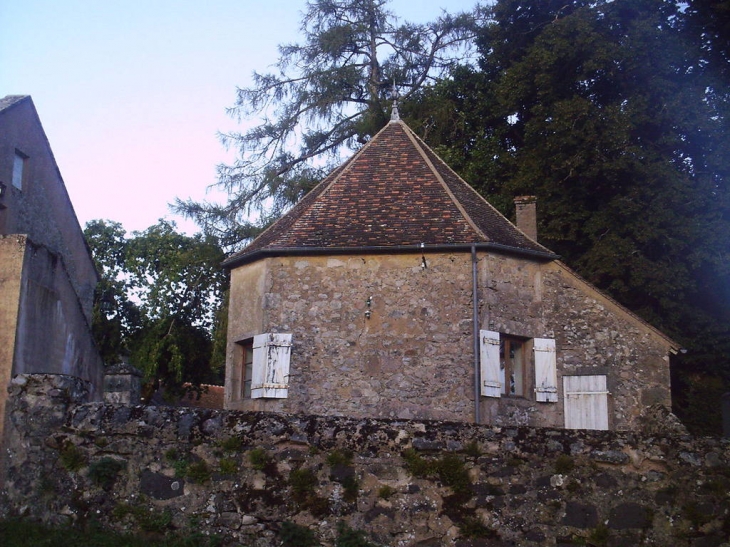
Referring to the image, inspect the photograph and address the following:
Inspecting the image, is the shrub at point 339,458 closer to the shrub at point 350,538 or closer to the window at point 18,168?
the shrub at point 350,538

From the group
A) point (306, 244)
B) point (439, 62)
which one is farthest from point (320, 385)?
point (439, 62)

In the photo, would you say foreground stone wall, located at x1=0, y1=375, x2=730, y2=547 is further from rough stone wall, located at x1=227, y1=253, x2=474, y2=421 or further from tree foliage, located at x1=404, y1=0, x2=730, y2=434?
tree foliage, located at x1=404, y1=0, x2=730, y2=434

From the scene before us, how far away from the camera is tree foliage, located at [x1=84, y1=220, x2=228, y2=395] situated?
1048 inches

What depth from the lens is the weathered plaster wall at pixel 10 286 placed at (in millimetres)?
10531

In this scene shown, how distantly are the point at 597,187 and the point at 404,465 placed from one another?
18.4 m

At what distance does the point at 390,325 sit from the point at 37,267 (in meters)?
6.13

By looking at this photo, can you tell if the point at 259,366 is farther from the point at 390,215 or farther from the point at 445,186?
the point at 445,186

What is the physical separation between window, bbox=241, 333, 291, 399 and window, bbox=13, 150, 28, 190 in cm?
817

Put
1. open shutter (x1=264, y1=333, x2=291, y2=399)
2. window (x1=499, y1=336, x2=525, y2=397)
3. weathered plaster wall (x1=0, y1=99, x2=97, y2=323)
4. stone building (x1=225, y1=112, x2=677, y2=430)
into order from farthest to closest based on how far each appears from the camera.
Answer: weathered plaster wall (x1=0, y1=99, x2=97, y2=323) → window (x1=499, y1=336, x2=525, y2=397) → open shutter (x1=264, y1=333, x2=291, y2=399) → stone building (x1=225, y1=112, x2=677, y2=430)

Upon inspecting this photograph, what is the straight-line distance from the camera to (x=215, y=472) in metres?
6.89

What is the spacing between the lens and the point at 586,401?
16.7m

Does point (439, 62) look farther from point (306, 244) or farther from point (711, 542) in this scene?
point (711, 542)

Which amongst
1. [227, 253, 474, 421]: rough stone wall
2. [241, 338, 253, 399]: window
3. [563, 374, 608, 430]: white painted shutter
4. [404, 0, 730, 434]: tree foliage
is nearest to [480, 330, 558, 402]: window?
[563, 374, 608, 430]: white painted shutter

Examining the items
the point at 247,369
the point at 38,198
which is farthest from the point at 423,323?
the point at 38,198
